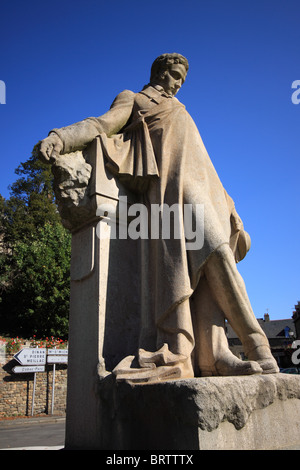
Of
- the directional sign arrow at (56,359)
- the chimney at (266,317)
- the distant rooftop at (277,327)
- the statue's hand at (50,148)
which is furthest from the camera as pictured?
the chimney at (266,317)

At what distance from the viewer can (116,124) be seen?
3877 millimetres

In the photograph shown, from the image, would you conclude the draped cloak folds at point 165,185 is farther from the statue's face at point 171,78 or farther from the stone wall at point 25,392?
the stone wall at point 25,392

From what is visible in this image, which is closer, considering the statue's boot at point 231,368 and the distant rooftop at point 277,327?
the statue's boot at point 231,368

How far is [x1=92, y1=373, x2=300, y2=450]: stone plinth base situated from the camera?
221cm

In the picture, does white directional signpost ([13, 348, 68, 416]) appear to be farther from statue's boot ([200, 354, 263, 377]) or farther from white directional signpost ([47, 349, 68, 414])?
statue's boot ([200, 354, 263, 377])

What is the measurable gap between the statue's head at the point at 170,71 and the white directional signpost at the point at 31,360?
14690 millimetres

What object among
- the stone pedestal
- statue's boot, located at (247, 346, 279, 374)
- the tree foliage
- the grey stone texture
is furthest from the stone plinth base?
the tree foliage

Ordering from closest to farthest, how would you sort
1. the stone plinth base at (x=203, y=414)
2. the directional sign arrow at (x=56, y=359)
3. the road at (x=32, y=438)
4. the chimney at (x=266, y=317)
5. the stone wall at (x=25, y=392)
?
the stone plinth base at (x=203, y=414) → the road at (x=32, y=438) → the stone wall at (x=25, y=392) → the directional sign arrow at (x=56, y=359) → the chimney at (x=266, y=317)

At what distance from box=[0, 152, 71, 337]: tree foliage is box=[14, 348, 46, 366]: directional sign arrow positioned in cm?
408

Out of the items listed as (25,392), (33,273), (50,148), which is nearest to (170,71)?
(50,148)

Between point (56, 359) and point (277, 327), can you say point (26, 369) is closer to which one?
point (56, 359)

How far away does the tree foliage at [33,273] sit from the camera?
70.6ft

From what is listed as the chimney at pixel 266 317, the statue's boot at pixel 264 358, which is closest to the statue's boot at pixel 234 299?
the statue's boot at pixel 264 358

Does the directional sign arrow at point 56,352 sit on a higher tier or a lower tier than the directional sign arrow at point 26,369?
higher
